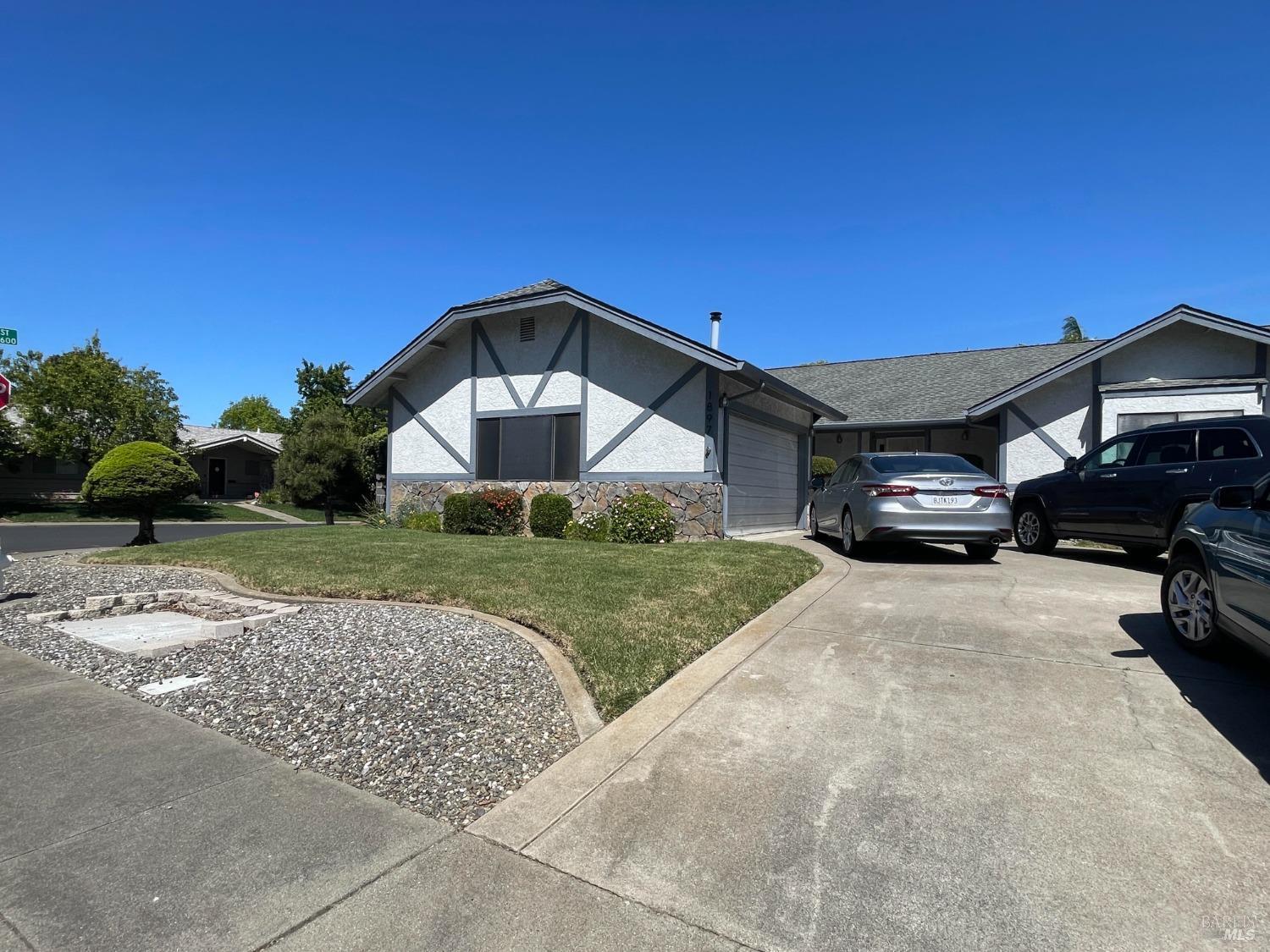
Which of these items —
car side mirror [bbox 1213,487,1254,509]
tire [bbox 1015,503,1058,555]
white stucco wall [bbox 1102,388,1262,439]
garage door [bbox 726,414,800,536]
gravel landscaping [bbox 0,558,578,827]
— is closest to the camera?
gravel landscaping [bbox 0,558,578,827]

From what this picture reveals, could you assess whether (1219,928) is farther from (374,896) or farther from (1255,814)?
(374,896)

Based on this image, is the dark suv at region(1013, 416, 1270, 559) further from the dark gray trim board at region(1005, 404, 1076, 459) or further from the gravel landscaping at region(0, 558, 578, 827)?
the gravel landscaping at region(0, 558, 578, 827)

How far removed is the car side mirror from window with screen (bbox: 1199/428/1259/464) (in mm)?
4672

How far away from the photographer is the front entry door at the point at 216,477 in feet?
126

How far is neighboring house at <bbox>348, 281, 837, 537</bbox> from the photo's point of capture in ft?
41.5

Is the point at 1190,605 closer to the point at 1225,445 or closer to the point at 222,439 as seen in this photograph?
the point at 1225,445

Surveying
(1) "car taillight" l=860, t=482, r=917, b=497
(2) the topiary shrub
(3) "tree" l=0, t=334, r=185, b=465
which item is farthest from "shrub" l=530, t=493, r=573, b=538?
(3) "tree" l=0, t=334, r=185, b=465

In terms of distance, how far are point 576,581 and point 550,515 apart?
6.40 metres

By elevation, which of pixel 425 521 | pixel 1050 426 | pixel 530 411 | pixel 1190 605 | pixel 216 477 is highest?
pixel 530 411

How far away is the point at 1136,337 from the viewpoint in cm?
1357

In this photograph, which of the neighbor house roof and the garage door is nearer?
the garage door

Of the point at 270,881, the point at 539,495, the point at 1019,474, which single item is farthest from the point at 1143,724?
the point at 1019,474

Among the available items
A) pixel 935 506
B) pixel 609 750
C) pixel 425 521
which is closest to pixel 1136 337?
→ pixel 935 506

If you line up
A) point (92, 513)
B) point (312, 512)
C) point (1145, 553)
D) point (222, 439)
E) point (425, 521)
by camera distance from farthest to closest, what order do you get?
point (222, 439), point (312, 512), point (92, 513), point (425, 521), point (1145, 553)
